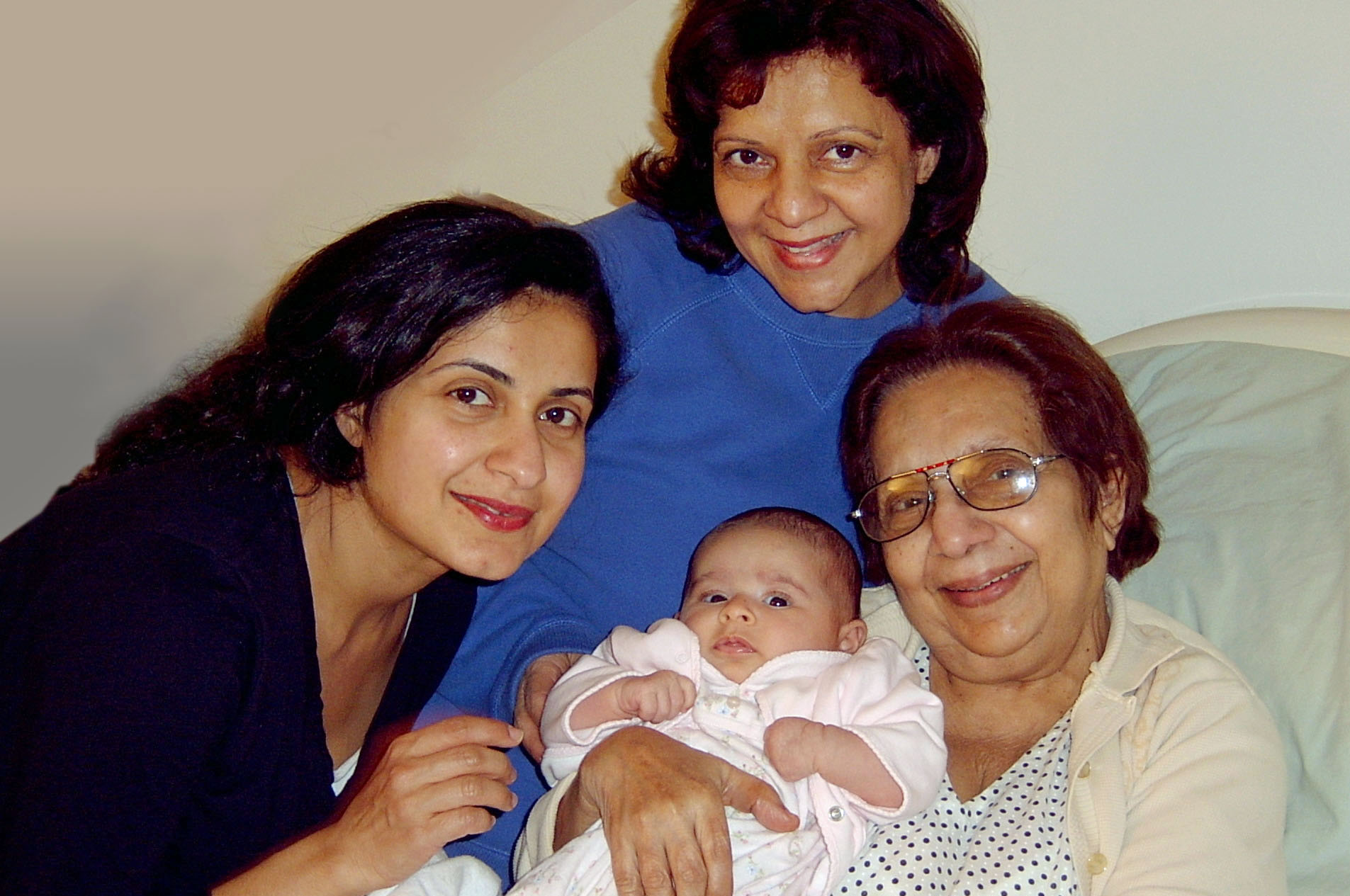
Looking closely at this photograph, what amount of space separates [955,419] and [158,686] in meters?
1.15

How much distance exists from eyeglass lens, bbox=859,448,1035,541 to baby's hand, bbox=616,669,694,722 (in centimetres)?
39

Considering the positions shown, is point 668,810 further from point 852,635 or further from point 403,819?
point 852,635

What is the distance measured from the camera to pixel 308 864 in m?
1.57

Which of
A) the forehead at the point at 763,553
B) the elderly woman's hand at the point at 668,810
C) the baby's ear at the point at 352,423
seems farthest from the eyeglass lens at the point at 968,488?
the baby's ear at the point at 352,423

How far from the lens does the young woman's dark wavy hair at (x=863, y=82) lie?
1.90m

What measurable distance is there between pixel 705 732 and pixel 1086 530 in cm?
63

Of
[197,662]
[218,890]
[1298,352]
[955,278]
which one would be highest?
[955,278]

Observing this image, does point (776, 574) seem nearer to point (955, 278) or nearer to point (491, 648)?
point (491, 648)

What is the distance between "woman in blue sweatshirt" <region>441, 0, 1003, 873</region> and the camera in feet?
6.30

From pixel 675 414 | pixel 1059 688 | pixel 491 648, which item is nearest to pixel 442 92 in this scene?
pixel 675 414

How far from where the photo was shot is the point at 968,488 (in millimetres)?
1761

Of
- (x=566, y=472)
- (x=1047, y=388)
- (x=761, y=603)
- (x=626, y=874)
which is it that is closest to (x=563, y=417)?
(x=566, y=472)

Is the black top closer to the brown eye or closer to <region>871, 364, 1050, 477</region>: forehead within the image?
the brown eye

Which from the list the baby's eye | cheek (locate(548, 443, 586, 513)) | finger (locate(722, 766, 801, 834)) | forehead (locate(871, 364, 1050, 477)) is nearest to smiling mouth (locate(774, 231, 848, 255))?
forehead (locate(871, 364, 1050, 477))
